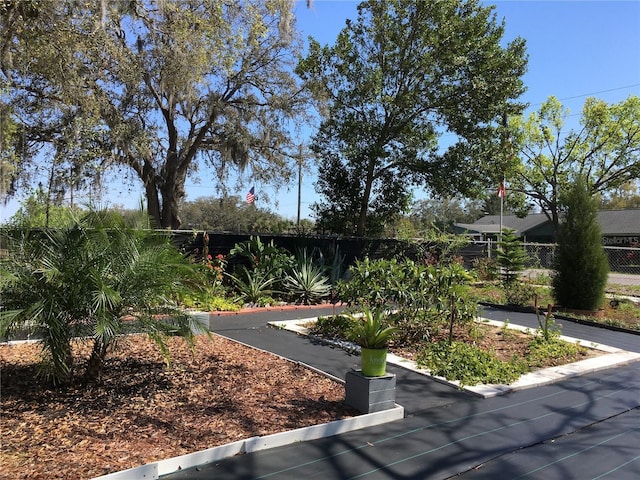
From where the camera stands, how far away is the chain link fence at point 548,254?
555 inches

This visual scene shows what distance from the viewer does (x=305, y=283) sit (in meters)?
9.62

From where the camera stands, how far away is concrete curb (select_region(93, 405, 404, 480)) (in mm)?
2557

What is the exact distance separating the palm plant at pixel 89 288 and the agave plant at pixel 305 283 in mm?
5521

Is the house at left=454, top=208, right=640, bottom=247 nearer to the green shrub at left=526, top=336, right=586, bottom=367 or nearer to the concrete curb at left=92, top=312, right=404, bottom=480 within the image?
the green shrub at left=526, top=336, right=586, bottom=367

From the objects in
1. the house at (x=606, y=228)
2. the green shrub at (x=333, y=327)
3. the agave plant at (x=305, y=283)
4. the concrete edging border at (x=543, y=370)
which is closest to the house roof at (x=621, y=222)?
the house at (x=606, y=228)

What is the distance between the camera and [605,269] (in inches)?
366

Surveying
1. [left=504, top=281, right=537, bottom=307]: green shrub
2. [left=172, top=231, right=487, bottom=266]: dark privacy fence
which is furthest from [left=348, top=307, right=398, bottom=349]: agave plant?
[left=504, top=281, right=537, bottom=307]: green shrub

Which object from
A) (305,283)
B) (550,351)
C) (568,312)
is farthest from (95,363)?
(568,312)

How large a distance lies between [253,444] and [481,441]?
5.32ft

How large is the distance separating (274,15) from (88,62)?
6.17m

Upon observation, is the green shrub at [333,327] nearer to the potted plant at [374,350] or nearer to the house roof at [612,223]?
the potted plant at [374,350]

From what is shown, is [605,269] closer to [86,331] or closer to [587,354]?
[587,354]

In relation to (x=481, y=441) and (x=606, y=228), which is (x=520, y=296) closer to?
(x=481, y=441)

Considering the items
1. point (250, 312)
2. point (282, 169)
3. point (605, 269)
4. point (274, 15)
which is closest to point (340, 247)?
point (250, 312)
